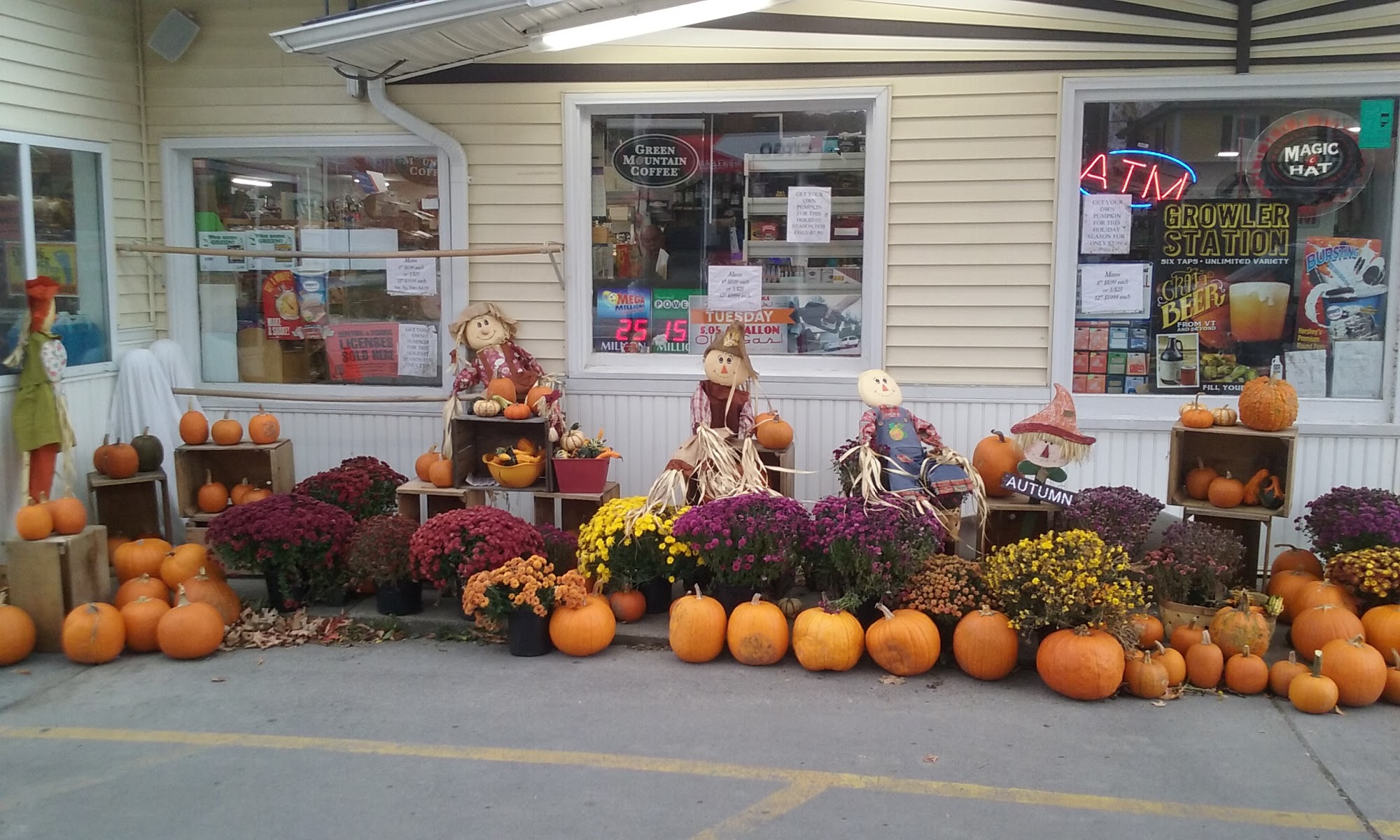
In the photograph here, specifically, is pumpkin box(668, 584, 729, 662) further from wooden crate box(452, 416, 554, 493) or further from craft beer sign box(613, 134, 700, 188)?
craft beer sign box(613, 134, 700, 188)

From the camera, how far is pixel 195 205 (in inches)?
326

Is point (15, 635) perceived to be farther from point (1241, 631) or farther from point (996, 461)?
point (1241, 631)

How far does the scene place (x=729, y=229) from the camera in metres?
7.70

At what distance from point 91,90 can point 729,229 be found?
4408 millimetres

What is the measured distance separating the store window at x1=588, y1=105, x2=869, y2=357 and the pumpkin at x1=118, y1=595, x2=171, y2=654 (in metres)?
3.24

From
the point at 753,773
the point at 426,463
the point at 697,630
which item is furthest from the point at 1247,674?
the point at 426,463

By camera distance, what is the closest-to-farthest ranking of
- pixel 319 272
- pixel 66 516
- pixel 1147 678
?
pixel 1147 678 < pixel 66 516 < pixel 319 272

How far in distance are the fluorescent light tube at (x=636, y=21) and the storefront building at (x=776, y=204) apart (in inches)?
3.6

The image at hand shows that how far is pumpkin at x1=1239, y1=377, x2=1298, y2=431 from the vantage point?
611 cm

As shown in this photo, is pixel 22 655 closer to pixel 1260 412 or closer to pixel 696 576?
pixel 696 576

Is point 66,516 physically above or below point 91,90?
below

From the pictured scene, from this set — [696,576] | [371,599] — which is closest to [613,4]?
[696,576]

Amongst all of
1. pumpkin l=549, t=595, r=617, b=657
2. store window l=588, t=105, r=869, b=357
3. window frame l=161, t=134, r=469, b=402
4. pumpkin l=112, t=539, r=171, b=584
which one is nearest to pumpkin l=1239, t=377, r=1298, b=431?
store window l=588, t=105, r=869, b=357

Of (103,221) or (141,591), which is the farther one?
(103,221)
